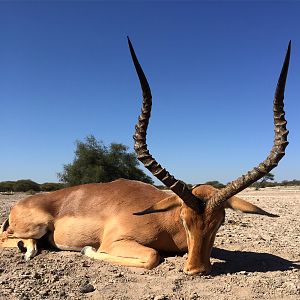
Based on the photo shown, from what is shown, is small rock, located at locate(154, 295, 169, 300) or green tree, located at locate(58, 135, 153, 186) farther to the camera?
green tree, located at locate(58, 135, 153, 186)

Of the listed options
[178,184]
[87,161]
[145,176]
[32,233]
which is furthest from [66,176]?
[178,184]

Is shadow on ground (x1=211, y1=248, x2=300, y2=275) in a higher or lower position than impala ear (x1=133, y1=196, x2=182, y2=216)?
lower

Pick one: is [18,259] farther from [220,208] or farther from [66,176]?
[66,176]

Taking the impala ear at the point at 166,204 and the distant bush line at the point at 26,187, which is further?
the distant bush line at the point at 26,187

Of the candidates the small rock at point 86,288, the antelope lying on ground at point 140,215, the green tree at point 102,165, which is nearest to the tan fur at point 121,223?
the antelope lying on ground at point 140,215

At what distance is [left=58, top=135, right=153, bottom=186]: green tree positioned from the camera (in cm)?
4381

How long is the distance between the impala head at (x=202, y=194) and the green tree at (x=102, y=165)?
3631 centimetres

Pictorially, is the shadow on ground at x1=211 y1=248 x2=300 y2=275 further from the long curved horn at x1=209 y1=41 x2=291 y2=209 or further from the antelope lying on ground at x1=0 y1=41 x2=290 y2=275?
the long curved horn at x1=209 y1=41 x2=291 y2=209

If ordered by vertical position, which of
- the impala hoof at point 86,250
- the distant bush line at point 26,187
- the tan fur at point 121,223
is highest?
the distant bush line at point 26,187

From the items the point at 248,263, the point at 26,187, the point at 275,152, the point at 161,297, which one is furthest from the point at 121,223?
the point at 26,187

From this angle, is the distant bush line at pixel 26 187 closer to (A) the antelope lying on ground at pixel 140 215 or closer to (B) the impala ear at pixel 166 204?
(A) the antelope lying on ground at pixel 140 215

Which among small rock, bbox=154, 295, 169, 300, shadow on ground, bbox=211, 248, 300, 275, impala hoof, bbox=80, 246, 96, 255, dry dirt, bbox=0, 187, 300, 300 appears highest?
impala hoof, bbox=80, 246, 96, 255

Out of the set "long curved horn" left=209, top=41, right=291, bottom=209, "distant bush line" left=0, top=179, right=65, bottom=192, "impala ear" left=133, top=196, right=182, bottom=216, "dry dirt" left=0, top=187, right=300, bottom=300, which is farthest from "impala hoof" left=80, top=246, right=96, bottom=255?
"distant bush line" left=0, top=179, right=65, bottom=192

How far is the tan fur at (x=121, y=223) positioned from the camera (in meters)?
6.68
